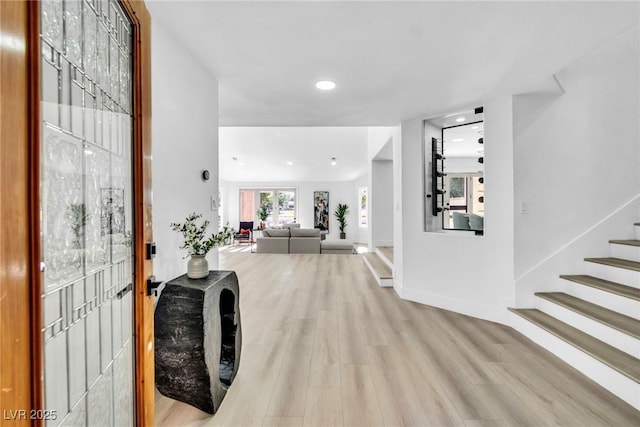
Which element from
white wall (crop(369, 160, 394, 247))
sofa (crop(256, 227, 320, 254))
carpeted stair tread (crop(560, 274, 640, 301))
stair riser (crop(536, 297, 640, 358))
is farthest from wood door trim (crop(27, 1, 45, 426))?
sofa (crop(256, 227, 320, 254))

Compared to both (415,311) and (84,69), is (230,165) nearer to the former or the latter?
(415,311)

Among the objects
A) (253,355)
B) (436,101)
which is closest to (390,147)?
(436,101)

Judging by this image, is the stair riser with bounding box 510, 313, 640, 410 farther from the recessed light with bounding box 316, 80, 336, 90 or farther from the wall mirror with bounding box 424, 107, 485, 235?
the recessed light with bounding box 316, 80, 336, 90

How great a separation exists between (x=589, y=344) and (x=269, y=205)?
10196 mm

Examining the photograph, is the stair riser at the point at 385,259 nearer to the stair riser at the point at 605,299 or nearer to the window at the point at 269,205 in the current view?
the stair riser at the point at 605,299

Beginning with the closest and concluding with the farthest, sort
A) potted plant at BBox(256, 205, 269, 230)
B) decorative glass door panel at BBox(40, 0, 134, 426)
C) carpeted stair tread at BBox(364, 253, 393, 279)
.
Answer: decorative glass door panel at BBox(40, 0, 134, 426), carpeted stair tread at BBox(364, 253, 393, 279), potted plant at BBox(256, 205, 269, 230)

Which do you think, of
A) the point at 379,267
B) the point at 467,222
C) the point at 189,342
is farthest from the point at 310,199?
the point at 189,342

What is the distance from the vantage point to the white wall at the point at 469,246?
288cm

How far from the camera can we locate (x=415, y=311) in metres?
3.22

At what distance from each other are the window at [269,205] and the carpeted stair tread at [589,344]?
30.4ft

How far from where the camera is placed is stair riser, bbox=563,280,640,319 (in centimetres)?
211

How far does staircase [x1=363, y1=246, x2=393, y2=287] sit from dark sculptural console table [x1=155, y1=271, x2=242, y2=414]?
3028 mm

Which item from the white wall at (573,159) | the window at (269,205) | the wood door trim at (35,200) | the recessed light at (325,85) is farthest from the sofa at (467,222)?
the window at (269,205)

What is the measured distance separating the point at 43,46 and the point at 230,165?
29.0ft
